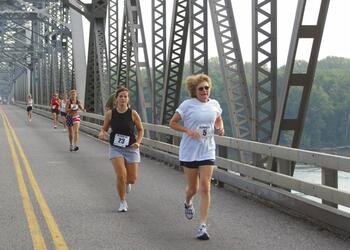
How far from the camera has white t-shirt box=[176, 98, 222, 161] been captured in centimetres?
669

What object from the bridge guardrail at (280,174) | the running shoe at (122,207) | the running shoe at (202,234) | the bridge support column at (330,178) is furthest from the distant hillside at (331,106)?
the running shoe at (202,234)

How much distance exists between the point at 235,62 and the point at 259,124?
1595mm

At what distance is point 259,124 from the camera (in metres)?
10.4

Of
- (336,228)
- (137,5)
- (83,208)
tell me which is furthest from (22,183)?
(137,5)

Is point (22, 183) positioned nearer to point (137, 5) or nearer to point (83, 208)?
point (83, 208)

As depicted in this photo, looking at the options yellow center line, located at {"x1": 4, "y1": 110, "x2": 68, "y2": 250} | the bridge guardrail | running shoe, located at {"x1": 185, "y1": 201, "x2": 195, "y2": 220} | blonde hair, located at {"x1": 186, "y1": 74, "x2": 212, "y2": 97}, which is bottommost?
yellow center line, located at {"x1": 4, "y1": 110, "x2": 68, "y2": 250}

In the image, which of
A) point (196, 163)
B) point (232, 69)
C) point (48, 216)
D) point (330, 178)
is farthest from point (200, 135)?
point (232, 69)

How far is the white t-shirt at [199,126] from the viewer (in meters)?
6.69

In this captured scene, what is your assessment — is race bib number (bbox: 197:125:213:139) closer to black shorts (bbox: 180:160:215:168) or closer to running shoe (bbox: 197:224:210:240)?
black shorts (bbox: 180:160:215:168)

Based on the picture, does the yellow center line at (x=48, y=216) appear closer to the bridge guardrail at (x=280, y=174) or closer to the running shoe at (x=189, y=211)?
the running shoe at (x=189, y=211)

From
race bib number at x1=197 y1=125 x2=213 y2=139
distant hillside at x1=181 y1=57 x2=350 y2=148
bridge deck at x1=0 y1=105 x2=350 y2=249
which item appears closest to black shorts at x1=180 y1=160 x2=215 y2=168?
race bib number at x1=197 y1=125 x2=213 y2=139

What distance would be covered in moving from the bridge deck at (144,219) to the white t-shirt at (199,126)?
88 centimetres

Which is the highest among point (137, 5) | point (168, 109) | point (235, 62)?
point (137, 5)

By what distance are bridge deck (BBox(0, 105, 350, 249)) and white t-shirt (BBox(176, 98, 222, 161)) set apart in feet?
2.90
